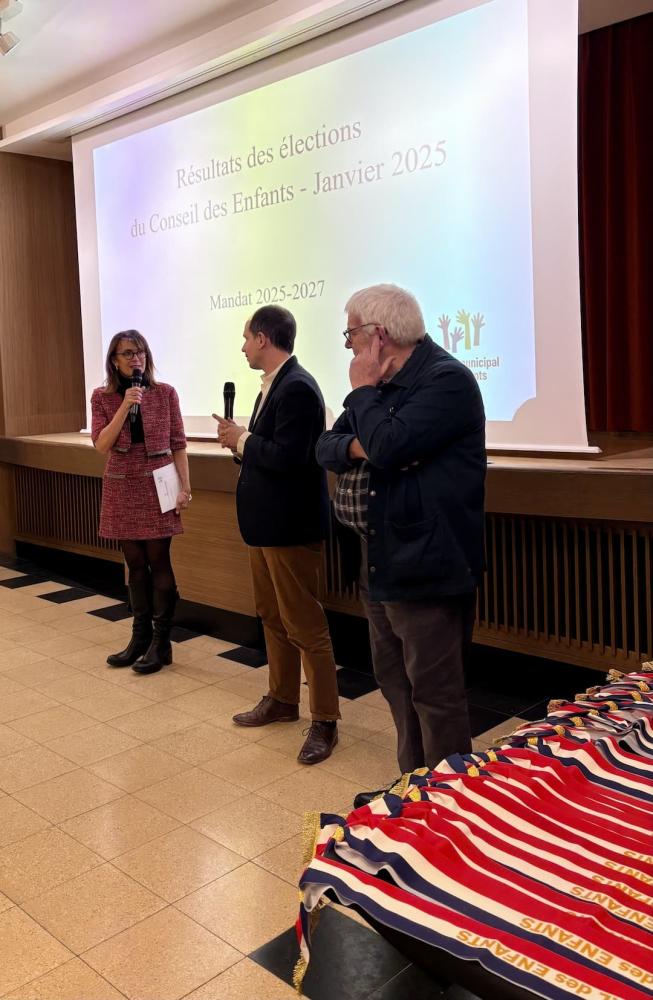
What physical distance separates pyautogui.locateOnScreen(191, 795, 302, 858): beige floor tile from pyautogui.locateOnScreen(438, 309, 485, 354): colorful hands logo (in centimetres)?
206

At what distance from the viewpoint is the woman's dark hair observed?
3629 mm

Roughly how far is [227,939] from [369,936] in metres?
0.32

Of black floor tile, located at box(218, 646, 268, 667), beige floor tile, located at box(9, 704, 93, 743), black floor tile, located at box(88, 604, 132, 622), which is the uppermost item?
black floor tile, located at box(88, 604, 132, 622)

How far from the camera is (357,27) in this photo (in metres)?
3.97

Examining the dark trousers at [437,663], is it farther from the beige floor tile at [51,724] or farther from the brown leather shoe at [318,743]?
the beige floor tile at [51,724]

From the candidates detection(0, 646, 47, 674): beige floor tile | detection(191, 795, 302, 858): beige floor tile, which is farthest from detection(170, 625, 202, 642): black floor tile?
detection(191, 795, 302, 858): beige floor tile

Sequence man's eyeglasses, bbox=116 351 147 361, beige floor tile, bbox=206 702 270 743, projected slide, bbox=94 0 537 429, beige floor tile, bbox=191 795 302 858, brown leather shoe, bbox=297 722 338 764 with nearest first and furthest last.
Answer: beige floor tile, bbox=191 795 302 858 → brown leather shoe, bbox=297 722 338 764 → beige floor tile, bbox=206 702 270 743 → projected slide, bbox=94 0 537 429 → man's eyeglasses, bbox=116 351 147 361

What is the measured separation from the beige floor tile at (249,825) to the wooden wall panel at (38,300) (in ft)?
15.3

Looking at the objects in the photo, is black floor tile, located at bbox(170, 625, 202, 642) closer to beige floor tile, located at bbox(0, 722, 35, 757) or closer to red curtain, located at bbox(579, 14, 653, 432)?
beige floor tile, located at bbox(0, 722, 35, 757)

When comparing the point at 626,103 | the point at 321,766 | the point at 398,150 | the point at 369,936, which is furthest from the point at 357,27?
the point at 369,936

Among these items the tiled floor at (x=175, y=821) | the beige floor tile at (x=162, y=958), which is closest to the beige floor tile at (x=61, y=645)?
the tiled floor at (x=175, y=821)

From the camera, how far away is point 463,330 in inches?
146

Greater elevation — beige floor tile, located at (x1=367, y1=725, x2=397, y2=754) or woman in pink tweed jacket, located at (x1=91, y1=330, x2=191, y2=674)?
woman in pink tweed jacket, located at (x1=91, y1=330, x2=191, y2=674)

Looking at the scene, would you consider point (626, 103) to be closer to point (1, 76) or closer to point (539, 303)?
point (539, 303)
